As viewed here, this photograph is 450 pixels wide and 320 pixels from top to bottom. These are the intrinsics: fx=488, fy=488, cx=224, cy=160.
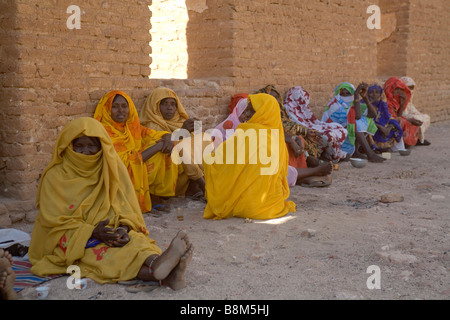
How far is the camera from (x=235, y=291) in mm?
2920

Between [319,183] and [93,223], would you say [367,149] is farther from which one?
[93,223]

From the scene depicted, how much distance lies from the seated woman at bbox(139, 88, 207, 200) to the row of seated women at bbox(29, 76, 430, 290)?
11 millimetres

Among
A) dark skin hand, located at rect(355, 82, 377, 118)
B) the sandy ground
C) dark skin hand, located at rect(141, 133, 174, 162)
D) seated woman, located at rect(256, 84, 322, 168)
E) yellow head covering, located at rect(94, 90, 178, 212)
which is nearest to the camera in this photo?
the sandy ground

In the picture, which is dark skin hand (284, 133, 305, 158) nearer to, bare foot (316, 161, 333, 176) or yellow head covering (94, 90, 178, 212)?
bare foot (316, 161, 333, 176)

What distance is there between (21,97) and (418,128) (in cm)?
705

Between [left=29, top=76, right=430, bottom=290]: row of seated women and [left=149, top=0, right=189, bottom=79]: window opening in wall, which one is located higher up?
[left=149, top=0, right=189, bottom=79]: window opening in wall

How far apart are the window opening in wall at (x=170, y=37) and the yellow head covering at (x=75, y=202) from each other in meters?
3.91

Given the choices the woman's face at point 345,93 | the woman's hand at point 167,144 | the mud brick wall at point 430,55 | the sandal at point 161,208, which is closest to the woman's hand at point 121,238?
the sandal at point 161,208

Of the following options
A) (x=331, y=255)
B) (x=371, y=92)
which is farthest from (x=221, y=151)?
(x=371, y=92)

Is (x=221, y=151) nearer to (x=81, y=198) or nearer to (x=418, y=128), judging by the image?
(x=81, y=198)

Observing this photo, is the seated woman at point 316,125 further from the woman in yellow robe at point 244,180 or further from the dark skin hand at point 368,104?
the woman in yellow robe at point 244,180

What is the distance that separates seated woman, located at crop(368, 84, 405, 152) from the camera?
317 inches

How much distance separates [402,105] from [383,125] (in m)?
0.99

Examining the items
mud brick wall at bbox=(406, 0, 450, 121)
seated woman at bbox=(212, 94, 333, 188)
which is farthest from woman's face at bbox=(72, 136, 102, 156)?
mud brick wall at bbox=(406, 0, 450, 121)
